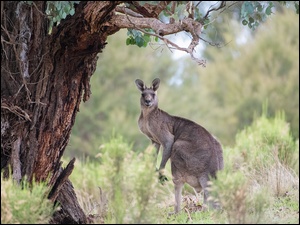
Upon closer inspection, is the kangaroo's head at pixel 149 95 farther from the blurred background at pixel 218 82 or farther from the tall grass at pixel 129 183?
the blurred background at pixel 218 82

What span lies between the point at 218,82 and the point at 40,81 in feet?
90.5

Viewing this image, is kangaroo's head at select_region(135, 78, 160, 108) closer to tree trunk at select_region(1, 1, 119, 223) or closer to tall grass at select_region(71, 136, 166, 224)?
tree trunk at select_region(1, 1, 119, 223)

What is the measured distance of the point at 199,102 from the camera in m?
34.8

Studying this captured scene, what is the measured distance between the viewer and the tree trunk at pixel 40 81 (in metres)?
7.50

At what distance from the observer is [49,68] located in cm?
768

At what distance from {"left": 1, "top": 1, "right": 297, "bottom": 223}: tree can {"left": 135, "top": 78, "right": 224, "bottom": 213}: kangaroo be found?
4.69ft

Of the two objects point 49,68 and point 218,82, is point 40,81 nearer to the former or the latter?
point 49,68

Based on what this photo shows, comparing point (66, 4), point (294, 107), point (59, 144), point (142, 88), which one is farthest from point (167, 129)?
point (294, 107)

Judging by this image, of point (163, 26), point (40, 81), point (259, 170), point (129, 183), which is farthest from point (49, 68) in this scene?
point (259, 170)

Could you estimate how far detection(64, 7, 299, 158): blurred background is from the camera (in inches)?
1251

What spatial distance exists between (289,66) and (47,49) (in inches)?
1002

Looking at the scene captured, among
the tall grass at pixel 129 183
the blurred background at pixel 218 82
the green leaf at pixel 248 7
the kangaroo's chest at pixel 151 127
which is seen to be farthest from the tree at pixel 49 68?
the blurred background at pixel 218 82

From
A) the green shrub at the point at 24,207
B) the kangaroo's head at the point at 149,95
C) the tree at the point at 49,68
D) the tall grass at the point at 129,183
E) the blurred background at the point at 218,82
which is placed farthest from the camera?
the blurred background at the point at 218,82

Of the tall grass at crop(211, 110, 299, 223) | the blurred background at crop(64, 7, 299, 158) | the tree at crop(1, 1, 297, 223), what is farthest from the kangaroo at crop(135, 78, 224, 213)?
the blurred background at crop(64, 7, 299, 158)
